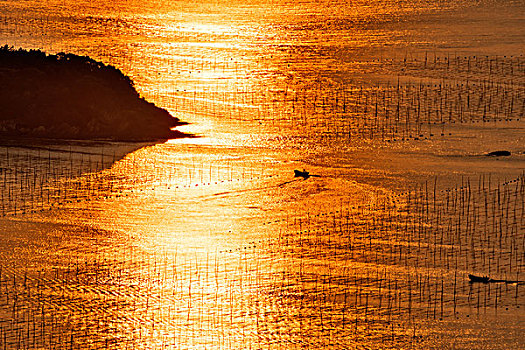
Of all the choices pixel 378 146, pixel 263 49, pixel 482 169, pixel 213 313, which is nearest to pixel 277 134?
pixel 378 146

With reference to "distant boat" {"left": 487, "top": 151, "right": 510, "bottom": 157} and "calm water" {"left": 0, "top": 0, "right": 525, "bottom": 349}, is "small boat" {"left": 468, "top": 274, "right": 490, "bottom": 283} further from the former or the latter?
"distant boat" {"left": 487, "top": 151, "right": 510, "bottom": 157}

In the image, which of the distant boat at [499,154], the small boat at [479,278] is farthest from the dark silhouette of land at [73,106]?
the small boat at [479,278]

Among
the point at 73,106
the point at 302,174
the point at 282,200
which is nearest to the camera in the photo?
the point at 282,200

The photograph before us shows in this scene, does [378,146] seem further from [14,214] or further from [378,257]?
[14,214]

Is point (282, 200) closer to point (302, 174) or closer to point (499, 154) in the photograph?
point (302, 174)

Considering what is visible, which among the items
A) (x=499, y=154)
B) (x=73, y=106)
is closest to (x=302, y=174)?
(x=499, y=154)

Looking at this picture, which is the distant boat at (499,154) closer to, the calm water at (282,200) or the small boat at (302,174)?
the calm water at (282,200)
